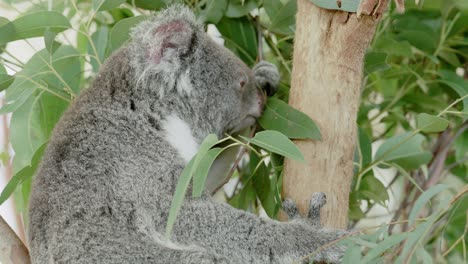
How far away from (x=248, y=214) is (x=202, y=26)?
2.30 ft

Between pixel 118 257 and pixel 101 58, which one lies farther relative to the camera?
pixel 101 58

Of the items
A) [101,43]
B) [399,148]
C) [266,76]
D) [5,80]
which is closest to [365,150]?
[399,148]

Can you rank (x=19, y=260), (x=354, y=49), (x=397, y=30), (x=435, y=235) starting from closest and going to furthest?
(x=354, y=49) < (x=19, y=260) < (x=397, y=30) < (x=435, y=235)

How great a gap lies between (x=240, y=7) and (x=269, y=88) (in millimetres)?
314

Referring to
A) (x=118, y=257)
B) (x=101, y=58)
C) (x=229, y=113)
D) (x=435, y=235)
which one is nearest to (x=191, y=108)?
(x=229, y=113)

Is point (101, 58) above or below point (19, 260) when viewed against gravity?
above

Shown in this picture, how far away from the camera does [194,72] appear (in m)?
2.59

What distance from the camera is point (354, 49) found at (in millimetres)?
2160

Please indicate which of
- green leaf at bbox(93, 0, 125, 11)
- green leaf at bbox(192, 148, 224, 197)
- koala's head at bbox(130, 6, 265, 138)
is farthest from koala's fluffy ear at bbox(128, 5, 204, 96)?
green leaf at bbox(192, 148, 224, 197)

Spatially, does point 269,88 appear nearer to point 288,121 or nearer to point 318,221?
point 288,121

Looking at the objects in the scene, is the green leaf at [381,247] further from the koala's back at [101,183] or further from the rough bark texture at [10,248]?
the rough bark texture at [10,248]

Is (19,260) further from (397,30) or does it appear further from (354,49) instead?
(397,30)

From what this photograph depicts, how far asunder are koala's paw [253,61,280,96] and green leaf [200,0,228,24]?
0.24m

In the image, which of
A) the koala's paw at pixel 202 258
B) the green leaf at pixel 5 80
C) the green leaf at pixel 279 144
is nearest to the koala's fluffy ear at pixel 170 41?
the green leaf at pixel 5 80
